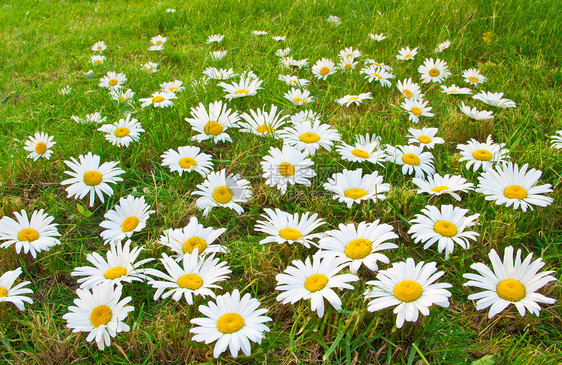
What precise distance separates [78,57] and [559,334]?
172 inches

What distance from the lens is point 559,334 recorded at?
1.46m

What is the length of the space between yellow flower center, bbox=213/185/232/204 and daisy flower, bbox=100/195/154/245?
1.00ft

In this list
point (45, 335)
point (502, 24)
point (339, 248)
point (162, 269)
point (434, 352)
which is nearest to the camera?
point (434, 352)

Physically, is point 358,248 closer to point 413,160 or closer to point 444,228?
point 444,228

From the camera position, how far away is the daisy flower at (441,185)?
1.89 meters

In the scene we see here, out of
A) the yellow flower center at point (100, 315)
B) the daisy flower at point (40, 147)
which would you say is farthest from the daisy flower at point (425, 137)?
the daisy flower at point (40, 147)

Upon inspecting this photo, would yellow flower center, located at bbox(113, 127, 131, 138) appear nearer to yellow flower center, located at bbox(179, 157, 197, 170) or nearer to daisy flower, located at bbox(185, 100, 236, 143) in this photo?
daisy flower, located at bbox(185, 100, 236, 143)

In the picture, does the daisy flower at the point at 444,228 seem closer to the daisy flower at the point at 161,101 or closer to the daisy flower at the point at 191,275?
the daisy flower at the point at 191,275

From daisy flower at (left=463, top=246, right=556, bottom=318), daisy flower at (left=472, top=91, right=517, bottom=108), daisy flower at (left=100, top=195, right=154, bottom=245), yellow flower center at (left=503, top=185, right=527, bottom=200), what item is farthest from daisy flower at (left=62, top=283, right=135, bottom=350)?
daisy flower at (left=472, top=91, right=517, bottom=108)

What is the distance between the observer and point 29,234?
6.08 ft

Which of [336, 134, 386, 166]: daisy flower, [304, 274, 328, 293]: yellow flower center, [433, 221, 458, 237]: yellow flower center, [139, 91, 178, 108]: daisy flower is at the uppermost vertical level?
[139, 91, 178, 108]: daisy flower

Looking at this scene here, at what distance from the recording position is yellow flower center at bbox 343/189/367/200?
74.8 inches

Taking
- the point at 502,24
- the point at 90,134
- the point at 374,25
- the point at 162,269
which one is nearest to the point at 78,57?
the point at 90,134

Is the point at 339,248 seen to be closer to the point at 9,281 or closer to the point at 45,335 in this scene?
the point at 45,335
